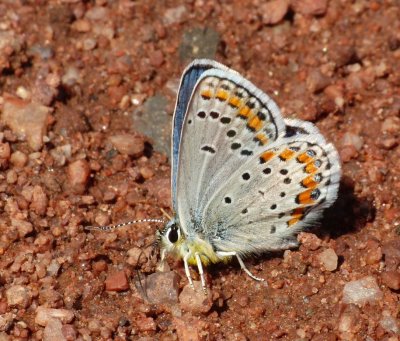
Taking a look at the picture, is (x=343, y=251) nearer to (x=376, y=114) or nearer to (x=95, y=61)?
(x=376, y=114)

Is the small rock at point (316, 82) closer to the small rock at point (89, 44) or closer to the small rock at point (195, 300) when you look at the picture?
the small rock at point (89, 44)

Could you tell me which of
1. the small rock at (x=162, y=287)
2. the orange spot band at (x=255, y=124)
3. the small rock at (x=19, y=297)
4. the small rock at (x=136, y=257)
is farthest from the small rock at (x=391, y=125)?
the small rock at (x=19, y=297)

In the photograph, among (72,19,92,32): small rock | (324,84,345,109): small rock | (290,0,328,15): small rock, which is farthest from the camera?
(290,0,328,15): small rock

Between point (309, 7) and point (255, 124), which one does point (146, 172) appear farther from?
point (309, 7)

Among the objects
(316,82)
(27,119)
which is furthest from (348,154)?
(27,119)

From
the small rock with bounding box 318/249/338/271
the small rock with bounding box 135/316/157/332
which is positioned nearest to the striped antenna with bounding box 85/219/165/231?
→ the small rock with bounding box 135/316/157/332

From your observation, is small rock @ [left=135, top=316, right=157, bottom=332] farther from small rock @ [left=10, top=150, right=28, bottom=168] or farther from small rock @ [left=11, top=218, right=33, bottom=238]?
small rock @ [left=10, top=150, right=28, bottom=168]
